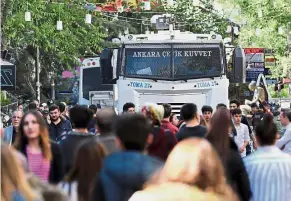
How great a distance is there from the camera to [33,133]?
9367 mm

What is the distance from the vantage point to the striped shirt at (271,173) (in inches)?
351

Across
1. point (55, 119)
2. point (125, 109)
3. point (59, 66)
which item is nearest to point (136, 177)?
point (55, 119)

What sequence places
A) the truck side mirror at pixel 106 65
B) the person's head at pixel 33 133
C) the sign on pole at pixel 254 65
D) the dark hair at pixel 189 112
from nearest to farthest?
1. the person's head at pixel 33 133
2. the dark hair at pixel 189 112
3. the truck side mirror at pixel 106 65
4. the sign on pole at pixel 254 65

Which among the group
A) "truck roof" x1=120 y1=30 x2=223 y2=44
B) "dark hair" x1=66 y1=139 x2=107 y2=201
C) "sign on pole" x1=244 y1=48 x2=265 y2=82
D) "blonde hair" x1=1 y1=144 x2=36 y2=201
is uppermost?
"truck roof" x1=120 y1=30 x2=223 y2=44

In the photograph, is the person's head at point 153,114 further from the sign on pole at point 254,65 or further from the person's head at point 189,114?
the sign on pole at point 254,65

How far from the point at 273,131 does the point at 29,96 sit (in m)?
42.7

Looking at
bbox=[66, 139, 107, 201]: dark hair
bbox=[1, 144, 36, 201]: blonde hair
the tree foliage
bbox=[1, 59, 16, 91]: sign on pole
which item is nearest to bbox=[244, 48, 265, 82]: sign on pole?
the tree foliage

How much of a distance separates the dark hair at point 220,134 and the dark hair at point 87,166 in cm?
185

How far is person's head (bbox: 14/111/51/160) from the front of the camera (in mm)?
9359

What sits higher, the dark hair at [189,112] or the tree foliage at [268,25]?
the tree foliage at [268,25]

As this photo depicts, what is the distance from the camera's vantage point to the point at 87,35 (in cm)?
4084

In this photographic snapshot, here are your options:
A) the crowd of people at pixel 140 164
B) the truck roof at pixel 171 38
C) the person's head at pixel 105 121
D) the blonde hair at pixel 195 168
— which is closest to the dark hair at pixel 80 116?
the crowd of people at pixel 140 164

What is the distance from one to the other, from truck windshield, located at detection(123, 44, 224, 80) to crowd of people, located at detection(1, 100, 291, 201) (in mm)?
12529

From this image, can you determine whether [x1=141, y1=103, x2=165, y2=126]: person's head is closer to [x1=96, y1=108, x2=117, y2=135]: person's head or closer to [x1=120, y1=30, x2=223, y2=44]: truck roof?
[x1=96, y1=108, x2=117, y2=135]: person's head
